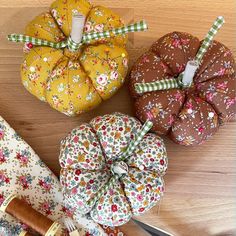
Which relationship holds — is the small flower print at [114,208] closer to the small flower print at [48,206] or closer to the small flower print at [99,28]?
the small flower print at [48,206]

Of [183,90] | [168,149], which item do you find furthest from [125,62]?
[168,149]

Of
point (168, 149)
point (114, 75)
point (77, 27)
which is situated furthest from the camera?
point (168, 149)

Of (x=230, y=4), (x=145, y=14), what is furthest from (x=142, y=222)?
(x=230, y=4)

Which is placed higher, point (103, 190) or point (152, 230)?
point (103, 190)

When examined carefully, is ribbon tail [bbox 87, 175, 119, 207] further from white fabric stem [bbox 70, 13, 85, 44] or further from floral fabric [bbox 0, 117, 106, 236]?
white fabric stem [bbox 70, 13, 85, 44]

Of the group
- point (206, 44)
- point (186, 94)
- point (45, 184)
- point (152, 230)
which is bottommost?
point (152, 230)

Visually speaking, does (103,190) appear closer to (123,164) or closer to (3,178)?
(123,164)

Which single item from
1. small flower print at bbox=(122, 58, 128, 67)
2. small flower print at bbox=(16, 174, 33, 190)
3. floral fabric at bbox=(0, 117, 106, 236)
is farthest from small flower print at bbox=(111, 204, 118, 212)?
small flower print at bbox=(122, 58, 128, 67)
